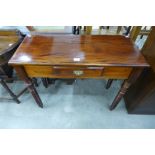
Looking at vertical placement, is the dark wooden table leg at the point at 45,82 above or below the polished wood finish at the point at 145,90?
below

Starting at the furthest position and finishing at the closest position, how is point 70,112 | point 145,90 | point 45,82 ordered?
point 45,82, point 70,112, point 145,90

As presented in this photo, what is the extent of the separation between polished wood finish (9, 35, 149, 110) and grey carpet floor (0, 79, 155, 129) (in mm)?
503

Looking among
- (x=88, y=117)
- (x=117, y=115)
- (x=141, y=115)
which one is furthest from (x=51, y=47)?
(x=141, y=115)

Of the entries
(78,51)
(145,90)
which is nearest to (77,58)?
(78,51)

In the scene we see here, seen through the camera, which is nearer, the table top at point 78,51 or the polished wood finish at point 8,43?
the table top at point 78,51

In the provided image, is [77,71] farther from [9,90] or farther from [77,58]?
[9,90]

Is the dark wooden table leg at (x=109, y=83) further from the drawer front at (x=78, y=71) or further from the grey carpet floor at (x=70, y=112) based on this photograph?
the drawer front at (x=78, y=71)

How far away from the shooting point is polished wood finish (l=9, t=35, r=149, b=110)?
0.83 m

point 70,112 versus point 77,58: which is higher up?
point 77,58

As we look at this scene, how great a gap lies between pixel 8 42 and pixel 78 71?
656mm

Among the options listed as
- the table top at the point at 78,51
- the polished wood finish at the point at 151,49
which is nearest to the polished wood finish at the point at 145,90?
the polished wood finish at the point at 151,49

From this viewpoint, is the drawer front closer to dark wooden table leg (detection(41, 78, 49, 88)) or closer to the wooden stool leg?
the wooden stool leg

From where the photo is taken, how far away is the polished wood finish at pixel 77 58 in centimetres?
83

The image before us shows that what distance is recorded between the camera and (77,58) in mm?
853
